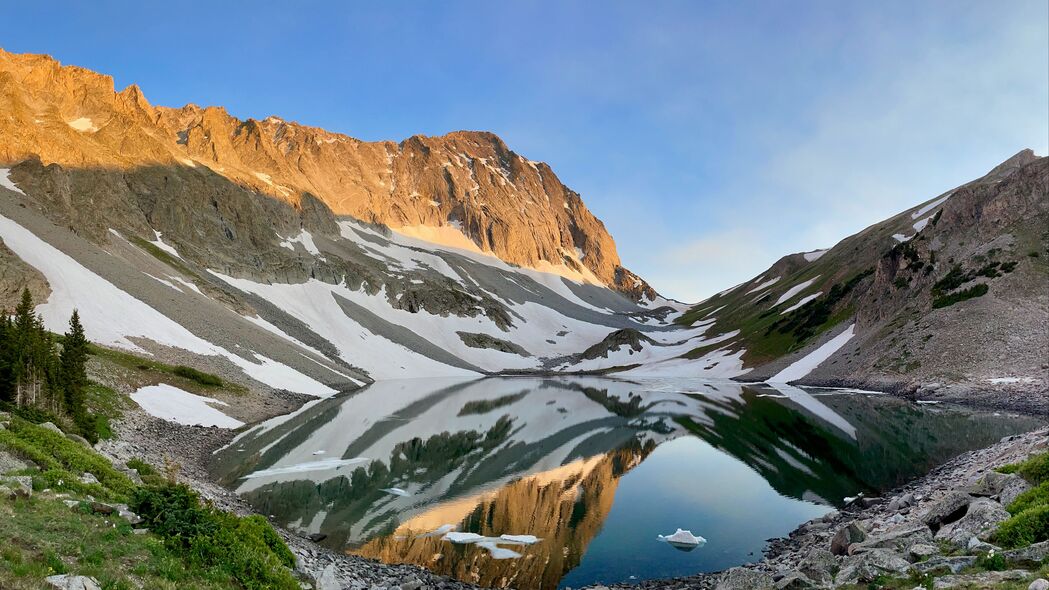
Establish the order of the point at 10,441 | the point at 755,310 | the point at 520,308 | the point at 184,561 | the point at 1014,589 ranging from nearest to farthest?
the point at 1014,589 → the point at 184,561 → the point at 10,441 → the point at 755,310 → the point at 520,308

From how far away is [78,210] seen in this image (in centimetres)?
7512

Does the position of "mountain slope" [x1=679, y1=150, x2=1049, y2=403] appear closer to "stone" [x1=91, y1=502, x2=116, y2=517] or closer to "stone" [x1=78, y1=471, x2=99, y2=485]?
"stone" [x1=91, y1=502, x2=116, y2=517]

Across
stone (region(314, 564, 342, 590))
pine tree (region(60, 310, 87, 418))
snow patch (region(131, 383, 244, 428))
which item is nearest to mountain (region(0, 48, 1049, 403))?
snow patch (region(131, 383, 244, 428))

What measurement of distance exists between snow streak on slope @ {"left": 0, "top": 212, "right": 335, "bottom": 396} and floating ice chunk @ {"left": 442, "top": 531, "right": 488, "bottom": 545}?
4023cm

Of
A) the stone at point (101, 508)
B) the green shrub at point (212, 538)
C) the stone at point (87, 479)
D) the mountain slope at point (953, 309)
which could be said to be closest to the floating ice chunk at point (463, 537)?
the green shrub at point (212, 538)

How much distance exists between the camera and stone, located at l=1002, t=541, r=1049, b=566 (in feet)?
33.0

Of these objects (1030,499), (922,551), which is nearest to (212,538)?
(922,551)

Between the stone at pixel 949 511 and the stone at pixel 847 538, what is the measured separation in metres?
1.84

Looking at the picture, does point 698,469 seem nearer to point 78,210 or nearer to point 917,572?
point 917,572

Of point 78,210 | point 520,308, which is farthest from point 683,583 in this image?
point 520,308

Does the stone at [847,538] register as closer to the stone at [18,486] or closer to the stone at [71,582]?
the stone at [71,582]

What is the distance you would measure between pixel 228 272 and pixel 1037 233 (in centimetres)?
12289

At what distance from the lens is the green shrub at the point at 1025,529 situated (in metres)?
11.4

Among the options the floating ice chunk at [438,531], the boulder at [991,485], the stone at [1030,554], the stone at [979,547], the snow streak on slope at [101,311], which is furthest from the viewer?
the snow streak on slope at [101,311]
